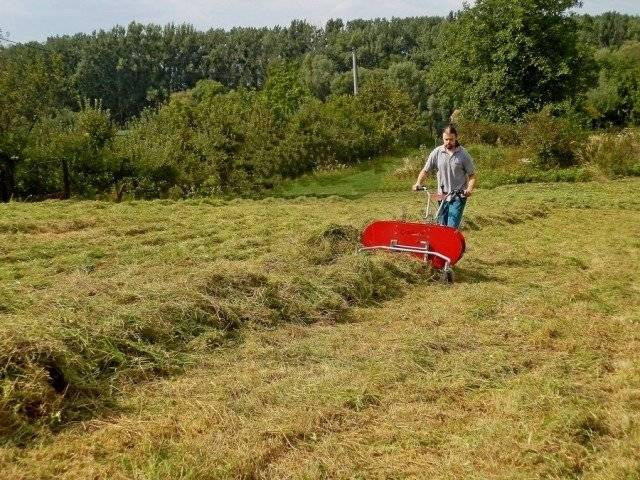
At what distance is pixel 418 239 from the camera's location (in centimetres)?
677

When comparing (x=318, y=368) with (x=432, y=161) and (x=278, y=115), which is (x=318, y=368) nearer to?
(x=432, y=161)

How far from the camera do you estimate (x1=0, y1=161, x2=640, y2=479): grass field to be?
277 centimetres

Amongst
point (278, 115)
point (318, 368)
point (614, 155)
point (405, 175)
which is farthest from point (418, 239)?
point (278, 115)

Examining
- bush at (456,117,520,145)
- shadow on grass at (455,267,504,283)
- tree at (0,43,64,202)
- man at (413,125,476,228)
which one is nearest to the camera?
shadow on grass at (455,267,504,283)

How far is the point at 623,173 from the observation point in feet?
70.3

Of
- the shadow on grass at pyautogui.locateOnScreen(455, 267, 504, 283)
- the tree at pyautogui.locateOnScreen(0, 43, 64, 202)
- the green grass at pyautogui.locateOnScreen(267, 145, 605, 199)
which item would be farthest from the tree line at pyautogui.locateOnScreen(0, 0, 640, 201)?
the shadow on grass at pyautogui.locateOnScreen(455, 267, 504, 283)

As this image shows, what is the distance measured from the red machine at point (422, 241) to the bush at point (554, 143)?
700 inches

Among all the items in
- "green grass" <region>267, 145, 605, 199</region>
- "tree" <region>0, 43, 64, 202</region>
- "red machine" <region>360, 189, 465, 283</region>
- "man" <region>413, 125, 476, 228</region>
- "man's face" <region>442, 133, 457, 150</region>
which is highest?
"tree" <region>0, 43, 64, 202</region>

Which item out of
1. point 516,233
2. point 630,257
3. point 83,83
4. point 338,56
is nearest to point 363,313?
point 630,257

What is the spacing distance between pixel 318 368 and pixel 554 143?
2129cm

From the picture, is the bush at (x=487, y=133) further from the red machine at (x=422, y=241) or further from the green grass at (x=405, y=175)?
the red machine at (x=422, y=241)

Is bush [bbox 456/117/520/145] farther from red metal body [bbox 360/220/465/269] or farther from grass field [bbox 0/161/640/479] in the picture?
red metal body [bbox 360/220/465/269]

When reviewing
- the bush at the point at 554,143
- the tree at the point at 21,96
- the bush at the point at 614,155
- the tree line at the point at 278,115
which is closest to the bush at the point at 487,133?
the tree line at the point at 278,115

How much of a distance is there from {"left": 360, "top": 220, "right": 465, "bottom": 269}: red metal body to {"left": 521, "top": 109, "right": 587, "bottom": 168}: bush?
17.8m
